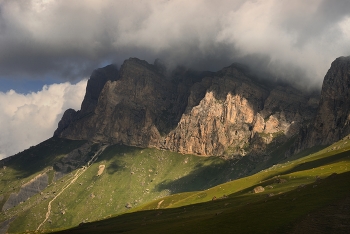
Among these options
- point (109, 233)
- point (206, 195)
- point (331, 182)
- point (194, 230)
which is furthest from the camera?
point (206, 195)

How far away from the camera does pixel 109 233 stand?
109500 millimetres

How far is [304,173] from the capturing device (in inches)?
5684

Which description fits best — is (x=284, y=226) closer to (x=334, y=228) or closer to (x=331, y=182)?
(x=334, y=228)

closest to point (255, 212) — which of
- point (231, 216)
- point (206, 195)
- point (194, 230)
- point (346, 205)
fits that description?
point (231, 216)

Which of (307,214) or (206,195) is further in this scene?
(206,195)

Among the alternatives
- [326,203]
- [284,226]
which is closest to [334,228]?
[284,226]

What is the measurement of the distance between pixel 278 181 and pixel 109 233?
228 ft

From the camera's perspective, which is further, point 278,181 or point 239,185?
point 239,185

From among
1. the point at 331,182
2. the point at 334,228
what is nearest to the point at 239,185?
the point at 331,182

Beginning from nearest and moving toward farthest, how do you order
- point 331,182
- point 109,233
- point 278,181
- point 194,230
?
point 194,230
point 331,182
point 109,233
point 278,181

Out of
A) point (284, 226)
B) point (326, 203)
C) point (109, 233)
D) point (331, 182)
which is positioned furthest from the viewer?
point (109, 233)

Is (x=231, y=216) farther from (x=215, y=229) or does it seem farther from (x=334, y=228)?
(x=334, y=228)

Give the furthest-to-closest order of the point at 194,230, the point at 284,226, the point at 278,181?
the point at 278,181 → the point at 194,230 → the point at 284,226

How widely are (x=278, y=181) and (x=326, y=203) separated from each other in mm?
84952
